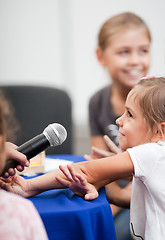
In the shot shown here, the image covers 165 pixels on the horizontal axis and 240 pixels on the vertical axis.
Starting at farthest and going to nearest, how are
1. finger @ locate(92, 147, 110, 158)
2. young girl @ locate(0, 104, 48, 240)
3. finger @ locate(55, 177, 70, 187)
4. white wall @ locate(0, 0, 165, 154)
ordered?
white wall @ locate(0, 0, 165, 154) → finger @ locate(92, 147, 110, 158) → finger @ locate(55, 177, 70, 187) → young girl @ locate(0, 104, 48, 240)

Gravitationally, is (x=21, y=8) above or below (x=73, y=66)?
above

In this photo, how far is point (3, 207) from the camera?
0.61 m

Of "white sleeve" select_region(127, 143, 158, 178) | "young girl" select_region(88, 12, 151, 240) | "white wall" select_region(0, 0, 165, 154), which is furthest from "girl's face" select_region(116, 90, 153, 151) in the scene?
"white wall" select_region(0, 0, 165, 154)

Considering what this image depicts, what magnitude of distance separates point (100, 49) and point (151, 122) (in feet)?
3.38

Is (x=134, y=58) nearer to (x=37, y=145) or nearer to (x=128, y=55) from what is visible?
(x=128, y=55)

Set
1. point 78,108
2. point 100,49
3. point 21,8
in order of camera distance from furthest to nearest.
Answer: point 78,108 < point 21,8 < point 100,49

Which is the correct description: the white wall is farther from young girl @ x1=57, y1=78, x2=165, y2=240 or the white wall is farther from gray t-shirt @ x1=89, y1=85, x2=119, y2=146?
young girl @ x1=57, y1=78, x2=165, y2=240

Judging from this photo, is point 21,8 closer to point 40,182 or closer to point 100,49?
point 100,49

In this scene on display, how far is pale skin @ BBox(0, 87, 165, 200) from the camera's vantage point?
898mm

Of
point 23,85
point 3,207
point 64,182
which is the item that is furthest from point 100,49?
point 3,207

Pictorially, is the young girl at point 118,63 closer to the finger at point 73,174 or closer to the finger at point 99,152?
the finger at point 99,152

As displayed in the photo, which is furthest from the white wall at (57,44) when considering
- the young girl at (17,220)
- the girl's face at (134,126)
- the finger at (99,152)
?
the young girl at (17,220)

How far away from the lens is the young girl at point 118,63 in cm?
170

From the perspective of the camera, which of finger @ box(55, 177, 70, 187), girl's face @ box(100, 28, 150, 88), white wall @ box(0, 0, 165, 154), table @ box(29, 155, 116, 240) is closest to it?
table @ box(29, 155, 116, 240)
